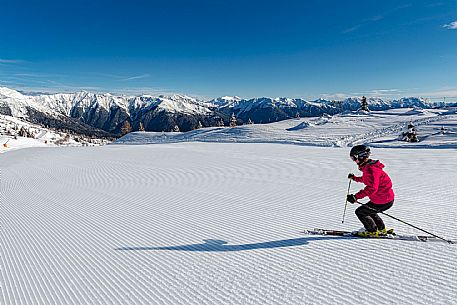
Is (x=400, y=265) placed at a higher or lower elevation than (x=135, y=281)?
higher

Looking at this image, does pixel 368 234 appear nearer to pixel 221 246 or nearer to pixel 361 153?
pixel 361 153

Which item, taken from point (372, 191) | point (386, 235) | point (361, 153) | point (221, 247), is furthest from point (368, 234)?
point (221, 247)

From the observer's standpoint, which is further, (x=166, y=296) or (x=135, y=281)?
(x=135, y=281)

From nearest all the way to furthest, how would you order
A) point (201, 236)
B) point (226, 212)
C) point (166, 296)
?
point (166, 296) → point (201, 236) → point (226, 212)

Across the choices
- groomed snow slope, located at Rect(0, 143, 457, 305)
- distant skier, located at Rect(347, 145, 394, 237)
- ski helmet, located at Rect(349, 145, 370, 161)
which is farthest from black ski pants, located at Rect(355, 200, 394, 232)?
ski helmet, located at Rect(349, 145, 370, 161)

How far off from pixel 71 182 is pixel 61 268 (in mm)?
9551

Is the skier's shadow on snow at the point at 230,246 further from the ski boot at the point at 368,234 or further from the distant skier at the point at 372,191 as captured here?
the distant skier at the point at 372,191

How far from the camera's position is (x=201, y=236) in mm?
5980

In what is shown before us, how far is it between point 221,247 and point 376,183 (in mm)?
2992

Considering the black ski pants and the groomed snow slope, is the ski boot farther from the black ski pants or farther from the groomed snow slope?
the groomed snow slope

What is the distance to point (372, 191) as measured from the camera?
486 centimetres

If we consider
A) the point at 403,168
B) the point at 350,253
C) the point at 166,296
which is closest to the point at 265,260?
the point at 350,253

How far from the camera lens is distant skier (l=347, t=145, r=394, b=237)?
4848mm

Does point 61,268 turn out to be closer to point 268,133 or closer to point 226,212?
point 226,212
